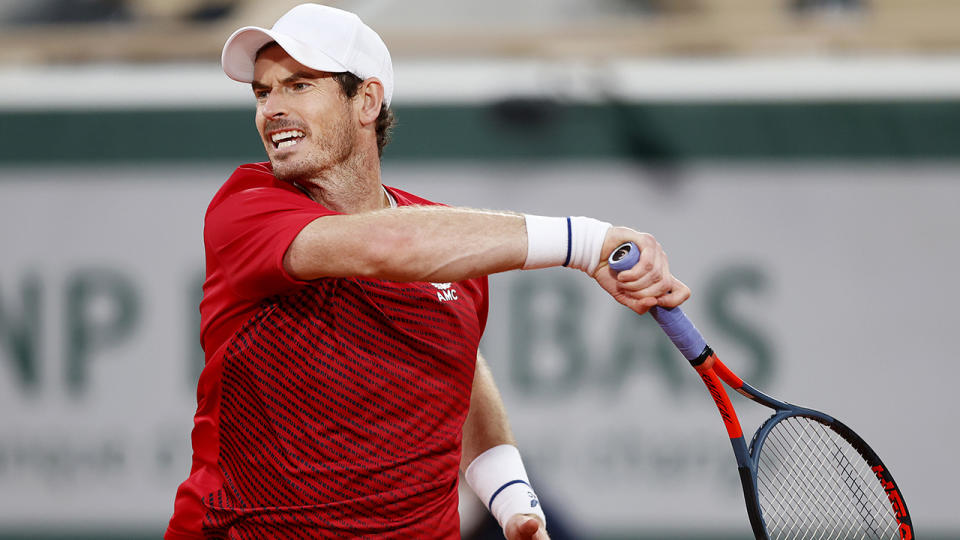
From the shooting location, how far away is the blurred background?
185 inches

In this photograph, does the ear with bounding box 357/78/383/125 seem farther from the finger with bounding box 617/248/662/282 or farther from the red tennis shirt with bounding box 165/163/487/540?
the finger with bounding box 617/248/662/282

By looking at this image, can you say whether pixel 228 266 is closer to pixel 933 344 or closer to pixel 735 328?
pixel 735 328

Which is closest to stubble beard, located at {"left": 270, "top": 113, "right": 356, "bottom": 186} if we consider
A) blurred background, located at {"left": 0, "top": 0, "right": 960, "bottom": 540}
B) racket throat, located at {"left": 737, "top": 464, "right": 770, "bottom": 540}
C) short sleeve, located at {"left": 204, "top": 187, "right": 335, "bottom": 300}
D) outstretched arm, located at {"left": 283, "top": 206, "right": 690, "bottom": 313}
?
short sleeve, located at {"left": 204, "top": 187, "right": 335, "bottom": 300}

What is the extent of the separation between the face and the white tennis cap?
0.04 m

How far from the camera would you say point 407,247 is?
6.46 ft

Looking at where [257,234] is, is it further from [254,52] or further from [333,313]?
[254,52]

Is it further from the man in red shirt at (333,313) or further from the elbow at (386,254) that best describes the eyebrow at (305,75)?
the elbow at (386,254)

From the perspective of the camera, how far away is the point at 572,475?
15.2 ft

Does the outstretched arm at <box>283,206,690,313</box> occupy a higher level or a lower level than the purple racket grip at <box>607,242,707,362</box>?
higher

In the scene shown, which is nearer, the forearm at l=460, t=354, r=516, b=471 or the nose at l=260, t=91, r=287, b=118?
the nose at l=260, t=91, r=287, b=118

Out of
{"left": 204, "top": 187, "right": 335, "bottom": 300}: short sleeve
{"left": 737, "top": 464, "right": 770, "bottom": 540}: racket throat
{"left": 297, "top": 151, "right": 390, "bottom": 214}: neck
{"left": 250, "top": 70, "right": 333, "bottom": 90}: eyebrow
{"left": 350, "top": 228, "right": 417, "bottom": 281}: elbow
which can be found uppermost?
{"left": 250, "top": 70, "right": 333, "bottom": 90}: eyebrow

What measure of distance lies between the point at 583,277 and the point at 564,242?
277cm

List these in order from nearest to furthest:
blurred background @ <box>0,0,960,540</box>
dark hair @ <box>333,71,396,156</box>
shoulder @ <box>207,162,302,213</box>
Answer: shoulder @ <box>207,162,302,213</box> < dark hair @ <box>333,71,396,156</box> < blurred background @ <box>0,0,960,540</box>

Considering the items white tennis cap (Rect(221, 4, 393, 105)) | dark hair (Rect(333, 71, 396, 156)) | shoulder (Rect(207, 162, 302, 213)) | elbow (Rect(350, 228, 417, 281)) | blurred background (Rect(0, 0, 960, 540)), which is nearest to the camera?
elbow (Rect(350, 228, 417, 281))
